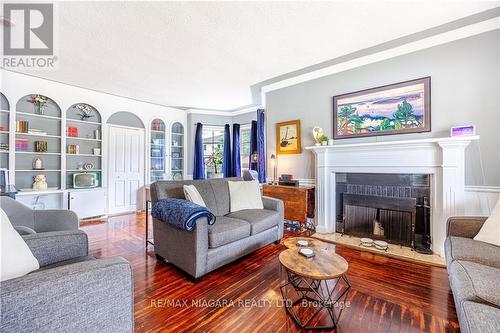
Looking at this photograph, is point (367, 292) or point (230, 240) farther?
point (230, 240)

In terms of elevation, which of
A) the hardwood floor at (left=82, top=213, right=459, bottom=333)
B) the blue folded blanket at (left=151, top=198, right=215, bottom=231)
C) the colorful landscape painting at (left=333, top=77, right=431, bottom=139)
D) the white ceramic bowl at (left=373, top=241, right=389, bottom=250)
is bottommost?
the hardwood floor at (left=82, top=213, right=459, bottom=333)

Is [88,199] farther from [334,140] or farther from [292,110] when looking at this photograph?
[334,140]

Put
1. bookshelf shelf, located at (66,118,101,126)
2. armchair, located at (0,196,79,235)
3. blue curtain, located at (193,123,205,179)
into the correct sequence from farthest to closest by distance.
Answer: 1. blue curtain, located at (193,123,205,179)
2. bookshelf shelf, located at (66,118,101,126)
3. armchair, located at (0,196,79,235)

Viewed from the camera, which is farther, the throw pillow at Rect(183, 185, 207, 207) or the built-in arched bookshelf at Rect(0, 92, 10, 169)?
the built-in arched bookshelf at Rect(0, 92, 10, 169)

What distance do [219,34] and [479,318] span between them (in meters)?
2.99

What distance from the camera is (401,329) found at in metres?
1.41

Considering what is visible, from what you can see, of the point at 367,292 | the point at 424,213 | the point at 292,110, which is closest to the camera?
the point at 367,292

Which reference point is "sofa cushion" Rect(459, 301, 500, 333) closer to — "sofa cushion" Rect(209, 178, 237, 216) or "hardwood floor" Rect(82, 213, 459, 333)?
"hardwood floor" Rect(82, 213, 459, 333)

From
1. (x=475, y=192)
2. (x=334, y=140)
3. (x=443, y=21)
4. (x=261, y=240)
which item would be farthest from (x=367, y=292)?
(x=443, y=21)

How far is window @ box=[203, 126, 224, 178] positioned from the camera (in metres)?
6.04

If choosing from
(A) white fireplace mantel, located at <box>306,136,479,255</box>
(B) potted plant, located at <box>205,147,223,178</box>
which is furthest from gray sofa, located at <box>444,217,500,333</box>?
(B) potted plant, located at <box>205,147,223,178</box>

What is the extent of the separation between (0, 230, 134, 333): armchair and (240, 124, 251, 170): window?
4982mm

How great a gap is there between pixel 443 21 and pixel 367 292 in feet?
9.45

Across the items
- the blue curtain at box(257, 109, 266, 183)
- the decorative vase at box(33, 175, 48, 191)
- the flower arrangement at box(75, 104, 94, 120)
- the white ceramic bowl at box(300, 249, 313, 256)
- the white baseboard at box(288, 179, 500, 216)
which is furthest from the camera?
the blue curtain at box(257, 109, 266, 183)
